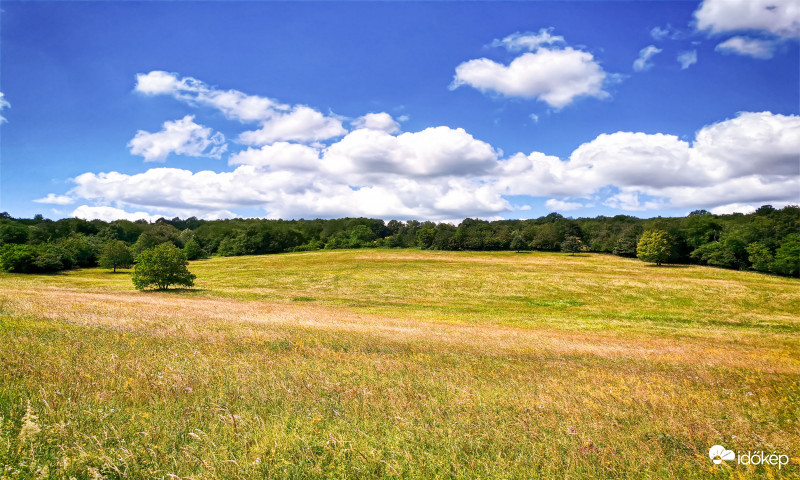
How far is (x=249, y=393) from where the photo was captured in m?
7.23

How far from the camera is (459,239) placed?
438 feet

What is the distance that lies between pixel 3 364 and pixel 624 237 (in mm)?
127367

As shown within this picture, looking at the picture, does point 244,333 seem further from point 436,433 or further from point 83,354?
point 436,433

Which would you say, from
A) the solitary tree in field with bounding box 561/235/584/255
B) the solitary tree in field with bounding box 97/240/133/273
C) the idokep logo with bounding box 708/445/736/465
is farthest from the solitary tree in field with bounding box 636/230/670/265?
the solitary tree in field with bounding box 97/240/133/273

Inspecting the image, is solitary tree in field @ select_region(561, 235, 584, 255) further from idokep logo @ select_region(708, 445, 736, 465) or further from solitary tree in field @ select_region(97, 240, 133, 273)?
solitary tree in field @ select_region(97, 240, 133, 273)

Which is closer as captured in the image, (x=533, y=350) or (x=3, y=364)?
(x=3, y=364)

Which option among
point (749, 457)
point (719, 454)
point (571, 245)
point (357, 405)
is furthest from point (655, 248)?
point (357, 405)

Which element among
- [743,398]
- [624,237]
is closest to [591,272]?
[624,237]

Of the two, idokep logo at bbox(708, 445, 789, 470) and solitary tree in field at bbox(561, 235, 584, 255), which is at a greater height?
solitary tree in field at bbox(561, 235, 584, 255)

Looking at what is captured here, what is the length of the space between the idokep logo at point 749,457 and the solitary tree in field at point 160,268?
57601 millimetres

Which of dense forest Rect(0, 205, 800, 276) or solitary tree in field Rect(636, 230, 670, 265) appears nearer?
dense forest Rect(0, 205, 800, 276)

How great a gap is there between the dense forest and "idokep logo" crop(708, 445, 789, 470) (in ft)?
316

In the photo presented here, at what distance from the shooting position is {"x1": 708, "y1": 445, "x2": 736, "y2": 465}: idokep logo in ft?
18.7

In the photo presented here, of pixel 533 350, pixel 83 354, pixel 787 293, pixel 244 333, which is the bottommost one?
pixel 787 293
